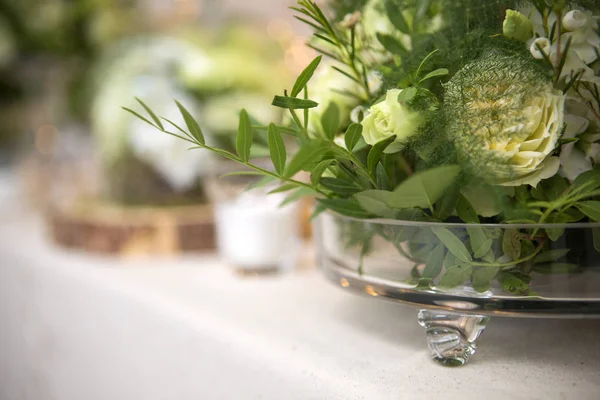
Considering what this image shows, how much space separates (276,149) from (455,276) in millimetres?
138

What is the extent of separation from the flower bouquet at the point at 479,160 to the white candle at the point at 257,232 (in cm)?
28

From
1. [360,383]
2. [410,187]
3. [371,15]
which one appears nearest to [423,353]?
[360,383]

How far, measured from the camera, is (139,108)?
0.79 metres

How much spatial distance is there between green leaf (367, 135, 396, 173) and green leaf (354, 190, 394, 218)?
0.07ft

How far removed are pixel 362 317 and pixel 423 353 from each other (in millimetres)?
90

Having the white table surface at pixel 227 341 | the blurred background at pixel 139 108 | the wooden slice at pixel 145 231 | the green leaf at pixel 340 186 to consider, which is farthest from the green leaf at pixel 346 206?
the wooden slice at pixel 145 231

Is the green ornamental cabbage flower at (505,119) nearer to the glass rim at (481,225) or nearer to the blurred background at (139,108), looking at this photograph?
the glass rim at (481,225)

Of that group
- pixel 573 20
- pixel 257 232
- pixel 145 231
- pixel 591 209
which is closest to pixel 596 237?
Result: pixel 591 209

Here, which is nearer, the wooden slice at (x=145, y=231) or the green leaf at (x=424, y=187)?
the green leaf at (x=424, y=187)

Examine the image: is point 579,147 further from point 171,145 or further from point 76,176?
point 76,176

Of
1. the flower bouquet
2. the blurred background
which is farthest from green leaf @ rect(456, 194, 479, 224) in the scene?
the blurred background

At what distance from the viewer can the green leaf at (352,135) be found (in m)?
0.35

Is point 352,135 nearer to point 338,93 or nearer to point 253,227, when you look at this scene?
point 338,93

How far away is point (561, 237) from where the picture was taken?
0.33 metres
